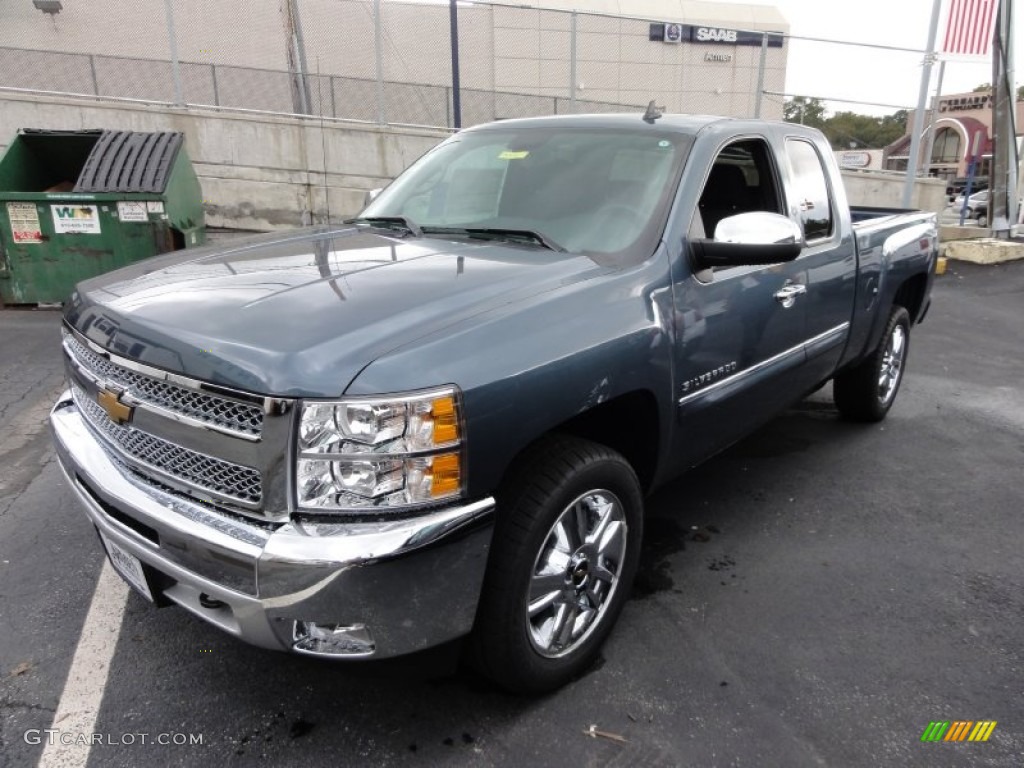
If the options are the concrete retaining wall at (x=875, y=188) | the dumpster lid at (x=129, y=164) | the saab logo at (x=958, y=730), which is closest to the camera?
the saab logo at (x=958, y=730)

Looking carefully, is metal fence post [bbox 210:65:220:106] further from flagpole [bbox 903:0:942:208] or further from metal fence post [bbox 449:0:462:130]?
flagpole [bbox 903:0:942:208]

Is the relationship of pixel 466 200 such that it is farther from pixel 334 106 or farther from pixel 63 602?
pixel 334 106

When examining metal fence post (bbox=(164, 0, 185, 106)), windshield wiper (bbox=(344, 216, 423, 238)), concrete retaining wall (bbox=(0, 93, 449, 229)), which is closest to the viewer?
windshield wiper (bbox=(344, 216, 423, 238))

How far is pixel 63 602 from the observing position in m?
2.89

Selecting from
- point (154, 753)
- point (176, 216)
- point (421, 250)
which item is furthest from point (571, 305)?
point (176, 216)

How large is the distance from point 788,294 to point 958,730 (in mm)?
1809

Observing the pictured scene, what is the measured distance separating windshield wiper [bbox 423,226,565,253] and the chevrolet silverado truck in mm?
16

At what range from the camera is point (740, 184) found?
357 centimetres

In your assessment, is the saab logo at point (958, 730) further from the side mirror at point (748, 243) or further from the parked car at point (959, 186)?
the parked car at point (959, 186)

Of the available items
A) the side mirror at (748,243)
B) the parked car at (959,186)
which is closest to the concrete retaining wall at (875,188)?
the side mirror at (748,243)

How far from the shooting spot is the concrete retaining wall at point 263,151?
1229 cm

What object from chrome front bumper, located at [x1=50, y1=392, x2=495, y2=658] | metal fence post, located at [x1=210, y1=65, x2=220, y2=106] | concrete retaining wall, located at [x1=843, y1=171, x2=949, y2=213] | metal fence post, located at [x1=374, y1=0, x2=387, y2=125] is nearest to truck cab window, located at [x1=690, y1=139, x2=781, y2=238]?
chrome front bumper, located at [x1=50, y1=392, x2=495, y2=658]

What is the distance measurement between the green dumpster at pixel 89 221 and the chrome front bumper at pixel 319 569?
6.24 meters

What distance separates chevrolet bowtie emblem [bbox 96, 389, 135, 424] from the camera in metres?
2.17
